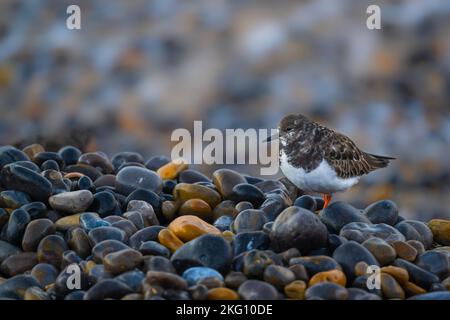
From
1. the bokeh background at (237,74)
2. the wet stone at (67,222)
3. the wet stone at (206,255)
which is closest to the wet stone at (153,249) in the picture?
the wet stone at (206,255)

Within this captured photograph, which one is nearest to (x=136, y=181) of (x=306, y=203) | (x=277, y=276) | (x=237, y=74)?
(x=306, y=203)

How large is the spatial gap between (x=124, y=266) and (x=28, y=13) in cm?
642

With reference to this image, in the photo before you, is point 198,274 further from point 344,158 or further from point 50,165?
point 50,165

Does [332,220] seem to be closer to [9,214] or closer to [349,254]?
[349,254]

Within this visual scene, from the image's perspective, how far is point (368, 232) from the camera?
11.4 feet

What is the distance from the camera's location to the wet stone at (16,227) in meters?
3.43

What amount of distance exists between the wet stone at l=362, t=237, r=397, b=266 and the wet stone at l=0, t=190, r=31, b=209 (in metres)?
1.68

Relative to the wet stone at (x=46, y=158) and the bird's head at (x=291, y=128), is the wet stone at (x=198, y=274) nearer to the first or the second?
the bird's head at (x=291, y=128)

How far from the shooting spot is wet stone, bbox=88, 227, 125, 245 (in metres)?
3.32

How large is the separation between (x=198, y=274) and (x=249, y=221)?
57 cm

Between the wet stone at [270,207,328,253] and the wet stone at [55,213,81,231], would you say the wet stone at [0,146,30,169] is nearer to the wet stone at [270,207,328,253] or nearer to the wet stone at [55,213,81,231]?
the wet stone at [55,213,81,231]

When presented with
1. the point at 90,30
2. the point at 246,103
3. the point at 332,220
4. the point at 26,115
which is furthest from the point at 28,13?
the point at 332,220

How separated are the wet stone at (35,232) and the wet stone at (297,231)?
1072 mm
